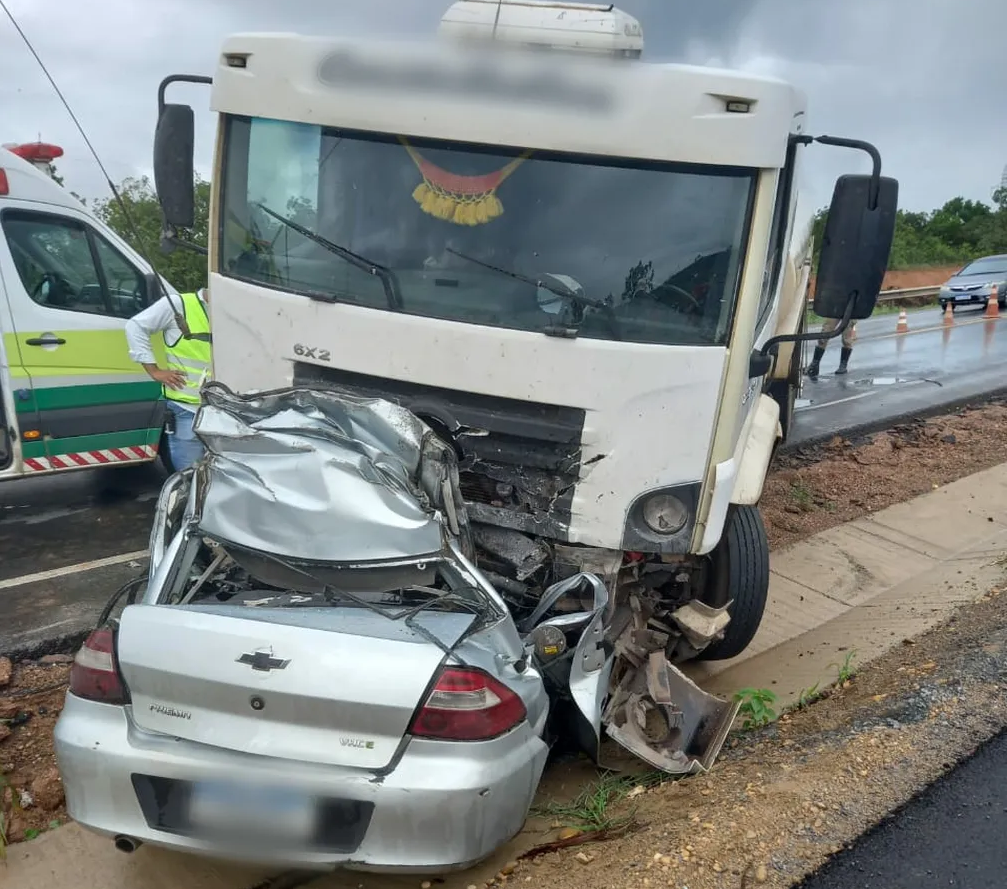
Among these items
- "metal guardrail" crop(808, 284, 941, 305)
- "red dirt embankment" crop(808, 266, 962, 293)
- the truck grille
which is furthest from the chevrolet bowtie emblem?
"red dirt embankment" crop(808, 266, 962, 293)

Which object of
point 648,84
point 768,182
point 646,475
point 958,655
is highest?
point 648,84

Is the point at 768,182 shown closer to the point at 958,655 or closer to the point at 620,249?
the point at 620,249

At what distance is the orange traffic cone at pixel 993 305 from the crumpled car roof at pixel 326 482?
20140mm

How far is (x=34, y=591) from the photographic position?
16.5ft

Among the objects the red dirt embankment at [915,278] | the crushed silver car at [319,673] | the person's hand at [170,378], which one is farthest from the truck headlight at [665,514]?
the red dirt embankment at [915,278]

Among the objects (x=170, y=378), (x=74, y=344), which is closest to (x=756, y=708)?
(x=170, y=378)

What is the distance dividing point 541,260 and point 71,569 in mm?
3532

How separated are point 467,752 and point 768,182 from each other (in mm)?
2395

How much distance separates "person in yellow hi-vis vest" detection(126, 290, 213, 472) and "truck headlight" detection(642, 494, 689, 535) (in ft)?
10.4

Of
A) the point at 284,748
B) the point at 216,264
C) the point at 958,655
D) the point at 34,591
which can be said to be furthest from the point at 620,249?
the point at 34,591

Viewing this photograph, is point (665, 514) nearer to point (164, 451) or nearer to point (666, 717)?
point (666, 717)

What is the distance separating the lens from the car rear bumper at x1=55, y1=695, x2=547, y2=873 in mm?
2479

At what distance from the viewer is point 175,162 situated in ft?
13.8

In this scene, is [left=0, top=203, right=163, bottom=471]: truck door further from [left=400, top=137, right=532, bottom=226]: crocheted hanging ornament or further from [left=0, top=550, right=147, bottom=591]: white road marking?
[left=400, top=137, right=532, bottom=226]: crocheted hanging ornament
